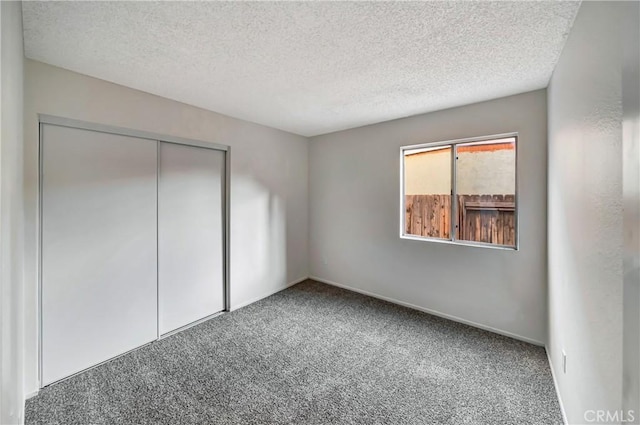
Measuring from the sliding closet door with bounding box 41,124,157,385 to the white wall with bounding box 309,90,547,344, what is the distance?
8.06 feet

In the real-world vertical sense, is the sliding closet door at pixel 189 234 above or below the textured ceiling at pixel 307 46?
below

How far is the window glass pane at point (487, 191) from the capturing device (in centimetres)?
273

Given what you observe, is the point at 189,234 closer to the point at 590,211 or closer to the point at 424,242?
the point at 424,242

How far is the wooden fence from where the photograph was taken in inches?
108

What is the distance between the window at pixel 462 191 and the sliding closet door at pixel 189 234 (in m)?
2.44

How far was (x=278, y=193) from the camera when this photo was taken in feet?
13.0

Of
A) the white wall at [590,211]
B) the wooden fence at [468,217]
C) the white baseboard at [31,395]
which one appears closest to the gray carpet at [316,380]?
the white baseboard at [31,395]

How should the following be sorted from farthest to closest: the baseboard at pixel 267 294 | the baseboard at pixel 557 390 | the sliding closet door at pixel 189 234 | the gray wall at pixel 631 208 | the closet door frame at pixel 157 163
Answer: the baseboard at pixel 267 294 → the sliding closet door at pixel 189 234 → the closet door frame at pixel 157 163 → the baseboard at pixel 557 390 → the gray wall at pixel 631 208

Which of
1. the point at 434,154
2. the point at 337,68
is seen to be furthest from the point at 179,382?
the point at 434,154

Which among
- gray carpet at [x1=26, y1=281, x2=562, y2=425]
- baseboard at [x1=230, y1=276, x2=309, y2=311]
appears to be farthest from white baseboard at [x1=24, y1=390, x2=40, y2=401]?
baseboard at [x1=230, y1=276, x2=309, y2=311]

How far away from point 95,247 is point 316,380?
2.19 metres

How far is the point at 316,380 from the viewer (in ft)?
6.75

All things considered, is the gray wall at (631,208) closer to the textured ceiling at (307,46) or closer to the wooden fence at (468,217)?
the textured ceiling at (307,46)

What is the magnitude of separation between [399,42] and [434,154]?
1.84 meters
